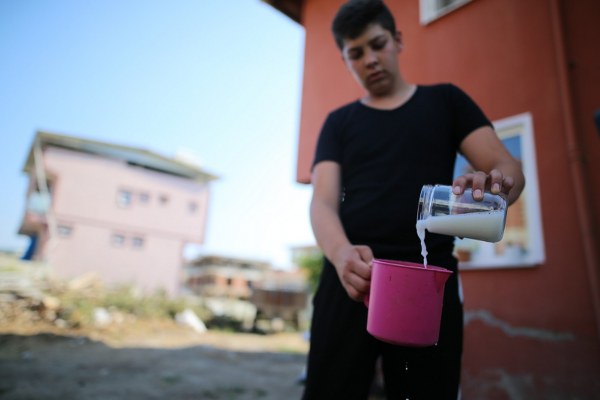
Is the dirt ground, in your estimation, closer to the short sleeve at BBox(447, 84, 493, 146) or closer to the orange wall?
the orange wall

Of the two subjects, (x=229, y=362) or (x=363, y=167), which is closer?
(x=363, y=167)

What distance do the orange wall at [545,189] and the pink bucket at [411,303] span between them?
253 cm

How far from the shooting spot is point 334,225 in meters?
1.30

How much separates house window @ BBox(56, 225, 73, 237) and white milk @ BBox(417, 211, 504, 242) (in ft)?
78.9

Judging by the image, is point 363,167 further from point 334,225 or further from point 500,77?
point 500,77

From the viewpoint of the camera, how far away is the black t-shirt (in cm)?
124

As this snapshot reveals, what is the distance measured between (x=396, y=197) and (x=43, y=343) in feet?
28.1

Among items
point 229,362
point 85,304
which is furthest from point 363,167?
point 85,304

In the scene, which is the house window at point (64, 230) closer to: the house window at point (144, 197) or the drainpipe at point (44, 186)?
the drainpipe at point (44, 186)

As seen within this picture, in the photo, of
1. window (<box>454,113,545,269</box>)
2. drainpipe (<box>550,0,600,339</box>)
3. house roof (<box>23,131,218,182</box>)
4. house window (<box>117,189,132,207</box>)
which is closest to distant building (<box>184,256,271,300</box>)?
house roof (<box>23,131,218,182</box>)

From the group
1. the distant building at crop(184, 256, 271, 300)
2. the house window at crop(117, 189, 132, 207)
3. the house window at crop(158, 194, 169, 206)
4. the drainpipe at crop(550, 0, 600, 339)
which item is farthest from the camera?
the distant building at crop(184, 256, 271, 300)

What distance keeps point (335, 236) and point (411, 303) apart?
43cm

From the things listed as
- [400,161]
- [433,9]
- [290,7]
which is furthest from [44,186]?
[400,161]

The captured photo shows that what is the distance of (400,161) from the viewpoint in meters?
1.30
